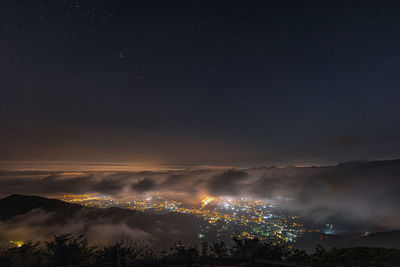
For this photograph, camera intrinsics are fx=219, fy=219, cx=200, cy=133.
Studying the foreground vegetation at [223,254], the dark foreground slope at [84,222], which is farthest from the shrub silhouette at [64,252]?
the dark foreground slope at [84,222]

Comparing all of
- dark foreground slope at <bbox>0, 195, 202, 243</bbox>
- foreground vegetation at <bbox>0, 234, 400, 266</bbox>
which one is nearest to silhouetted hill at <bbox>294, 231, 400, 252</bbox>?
foreground vegetation at <bbox>0, 234, 400, 266</bbox>

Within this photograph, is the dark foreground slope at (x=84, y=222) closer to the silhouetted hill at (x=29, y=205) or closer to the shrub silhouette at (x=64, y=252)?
the silhouetted hill at (x=29, y=205)

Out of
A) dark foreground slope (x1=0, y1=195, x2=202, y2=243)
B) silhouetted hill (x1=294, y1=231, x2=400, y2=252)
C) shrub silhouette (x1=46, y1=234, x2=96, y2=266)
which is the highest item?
shrub silhouette (x1=46, y1=234, x2=96, y2=266)

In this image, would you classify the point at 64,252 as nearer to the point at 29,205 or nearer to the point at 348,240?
the point at 348,240

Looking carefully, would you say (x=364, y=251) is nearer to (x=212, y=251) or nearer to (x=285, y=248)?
(x=285, y=248)

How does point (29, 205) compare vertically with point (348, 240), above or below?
below

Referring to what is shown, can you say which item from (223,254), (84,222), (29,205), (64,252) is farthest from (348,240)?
(29,205)

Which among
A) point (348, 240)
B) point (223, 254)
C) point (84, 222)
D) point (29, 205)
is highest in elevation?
point (223, 254)

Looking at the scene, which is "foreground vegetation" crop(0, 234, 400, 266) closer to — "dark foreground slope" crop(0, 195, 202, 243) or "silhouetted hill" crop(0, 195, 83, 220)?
"dark foreground slope" crop(0, 195, 202, 243)

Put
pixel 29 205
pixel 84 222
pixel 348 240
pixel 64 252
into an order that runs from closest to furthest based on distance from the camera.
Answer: pixel 64 252
pixel 348 240
pixel 84 222
pixel 29 205
